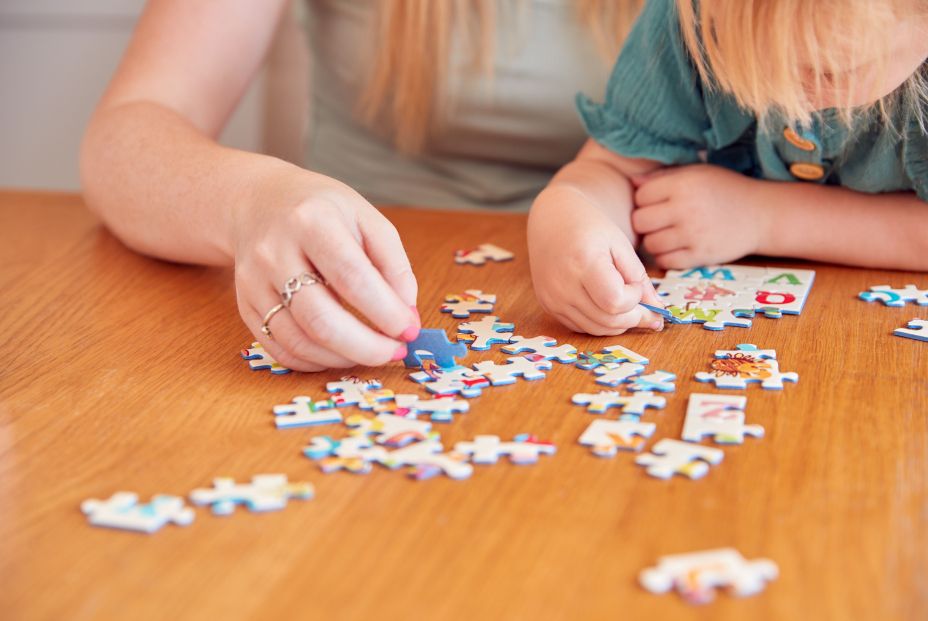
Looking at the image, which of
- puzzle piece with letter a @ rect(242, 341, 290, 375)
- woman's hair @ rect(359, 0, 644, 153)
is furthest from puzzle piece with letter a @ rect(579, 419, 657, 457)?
woman's hair @ rect(359, 0, 644, 153)

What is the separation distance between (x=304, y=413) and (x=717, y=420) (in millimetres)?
349

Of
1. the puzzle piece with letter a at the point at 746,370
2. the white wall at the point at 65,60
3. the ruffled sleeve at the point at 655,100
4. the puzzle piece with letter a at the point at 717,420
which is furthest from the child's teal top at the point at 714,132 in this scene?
the white wall at the point at 65,60

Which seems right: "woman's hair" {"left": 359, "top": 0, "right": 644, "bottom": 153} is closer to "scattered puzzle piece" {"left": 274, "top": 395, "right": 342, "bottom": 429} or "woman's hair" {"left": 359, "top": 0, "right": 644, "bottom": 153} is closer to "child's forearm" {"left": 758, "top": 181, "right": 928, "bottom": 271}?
"child's forearm" {"left": 758, "top": 181, "right": 928, "bottom": 271}

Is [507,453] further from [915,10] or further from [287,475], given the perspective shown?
Answer: [915,10]

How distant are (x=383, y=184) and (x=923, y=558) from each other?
1382 millimetres

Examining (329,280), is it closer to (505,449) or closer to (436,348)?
(436,348)

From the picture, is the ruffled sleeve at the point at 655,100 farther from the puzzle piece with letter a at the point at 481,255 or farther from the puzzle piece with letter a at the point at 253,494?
the puzzle piece with letter a at the point at 253,494

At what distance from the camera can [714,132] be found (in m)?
1.38

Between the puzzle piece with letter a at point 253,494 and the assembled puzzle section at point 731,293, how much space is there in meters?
0.51

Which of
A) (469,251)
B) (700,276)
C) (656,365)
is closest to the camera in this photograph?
(656,365)

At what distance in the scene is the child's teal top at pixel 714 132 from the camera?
129 cm

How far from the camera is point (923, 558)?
0.68m

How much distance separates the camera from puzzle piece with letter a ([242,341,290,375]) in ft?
3.34

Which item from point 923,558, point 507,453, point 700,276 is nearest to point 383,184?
point 700,276
